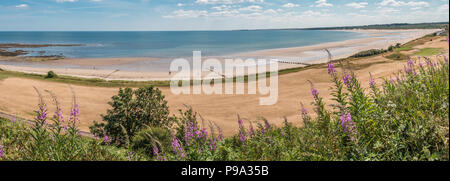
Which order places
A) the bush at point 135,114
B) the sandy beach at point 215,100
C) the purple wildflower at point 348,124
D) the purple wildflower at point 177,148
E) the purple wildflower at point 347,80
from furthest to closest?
1. the sandy beach at point 215,100
2. the bush at point 135,114
3. the purple wildflower at point 347,80
4. the purple wildflower at point 177,148
5. the purple wildflower at point 348,124

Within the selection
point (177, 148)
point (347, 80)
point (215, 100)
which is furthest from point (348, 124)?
point (215, 100)

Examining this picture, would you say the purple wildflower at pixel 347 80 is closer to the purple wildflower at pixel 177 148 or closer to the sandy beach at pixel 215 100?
the purple wildflower at pixel 177 148

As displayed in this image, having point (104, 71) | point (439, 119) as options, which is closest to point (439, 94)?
point (439, 119)

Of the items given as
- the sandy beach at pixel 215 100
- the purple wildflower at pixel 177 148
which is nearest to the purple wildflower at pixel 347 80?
the purple wildflower at pixel 177 148

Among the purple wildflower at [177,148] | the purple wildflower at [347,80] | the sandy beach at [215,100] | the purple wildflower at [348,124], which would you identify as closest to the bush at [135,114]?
the sandy beach at [215,100]

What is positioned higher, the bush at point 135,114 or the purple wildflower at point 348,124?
the purple wildflower at point 348,124

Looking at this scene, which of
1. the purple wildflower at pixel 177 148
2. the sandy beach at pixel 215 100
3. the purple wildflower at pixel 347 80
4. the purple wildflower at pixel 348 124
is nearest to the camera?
the purple wildflower at pixel 348 124

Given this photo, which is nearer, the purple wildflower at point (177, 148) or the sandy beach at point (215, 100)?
the purple wildflower at point (177, 148)

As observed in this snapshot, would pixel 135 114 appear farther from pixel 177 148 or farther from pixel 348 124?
pixel 348 124

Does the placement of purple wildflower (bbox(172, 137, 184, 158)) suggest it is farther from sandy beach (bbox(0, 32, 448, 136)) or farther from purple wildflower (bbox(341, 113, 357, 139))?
sandy beach (bbox(0, 32, 448, 136))

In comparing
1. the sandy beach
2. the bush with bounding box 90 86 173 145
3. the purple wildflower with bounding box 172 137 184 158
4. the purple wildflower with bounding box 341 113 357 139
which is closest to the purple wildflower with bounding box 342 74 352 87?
the purple wildflower with bounding box 341 113 357 139

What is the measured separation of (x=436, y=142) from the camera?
10.6 ft

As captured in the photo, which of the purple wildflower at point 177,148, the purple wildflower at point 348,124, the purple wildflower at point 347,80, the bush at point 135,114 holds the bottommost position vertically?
the bush at point 135,114
